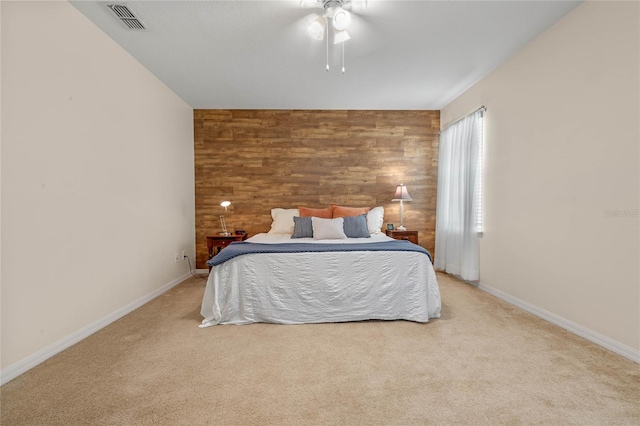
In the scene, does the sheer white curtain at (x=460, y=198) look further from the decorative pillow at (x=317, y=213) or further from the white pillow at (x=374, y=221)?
the decorative pillow at (x=317, y=213)

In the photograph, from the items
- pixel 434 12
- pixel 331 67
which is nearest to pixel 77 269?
pixel 331 67

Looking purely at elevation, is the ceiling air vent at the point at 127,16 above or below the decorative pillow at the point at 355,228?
above

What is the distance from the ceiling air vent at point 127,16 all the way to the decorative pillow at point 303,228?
8.12ft

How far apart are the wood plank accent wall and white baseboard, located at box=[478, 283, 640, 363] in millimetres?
1826

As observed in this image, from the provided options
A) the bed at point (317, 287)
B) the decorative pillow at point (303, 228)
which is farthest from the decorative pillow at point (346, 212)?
the bed at point (317, 287)

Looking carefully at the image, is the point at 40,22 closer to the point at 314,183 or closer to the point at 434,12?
the point at 434,12

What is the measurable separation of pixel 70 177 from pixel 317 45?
240 cm

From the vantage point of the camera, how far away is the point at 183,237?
13.9ft

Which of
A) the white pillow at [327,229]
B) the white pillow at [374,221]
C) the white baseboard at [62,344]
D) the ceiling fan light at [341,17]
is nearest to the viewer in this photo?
the white baseboard at [62,344]

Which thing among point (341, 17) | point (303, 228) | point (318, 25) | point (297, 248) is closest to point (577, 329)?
point (297, 248)

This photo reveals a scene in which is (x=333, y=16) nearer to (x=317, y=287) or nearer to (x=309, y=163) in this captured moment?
(x=317, y=287)

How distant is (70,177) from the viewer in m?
2.24

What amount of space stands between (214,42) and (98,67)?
102 cm

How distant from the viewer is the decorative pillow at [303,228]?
12.1ft
